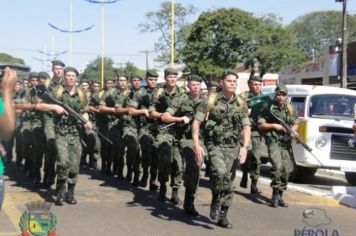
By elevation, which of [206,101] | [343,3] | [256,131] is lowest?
[256,131]

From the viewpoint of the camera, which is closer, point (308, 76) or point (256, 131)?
point (256, 131)

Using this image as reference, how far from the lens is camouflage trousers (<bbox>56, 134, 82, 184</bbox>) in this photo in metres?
8.17

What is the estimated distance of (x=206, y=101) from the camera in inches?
282

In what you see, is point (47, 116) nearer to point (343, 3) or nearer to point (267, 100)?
point (267, 100)

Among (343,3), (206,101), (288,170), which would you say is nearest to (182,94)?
(206,101)

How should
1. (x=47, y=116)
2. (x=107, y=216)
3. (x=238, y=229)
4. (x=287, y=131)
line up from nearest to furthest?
(x=238, y=229)
(x=107, y=216)
(x=287, y=131)
(x=47, y=116)

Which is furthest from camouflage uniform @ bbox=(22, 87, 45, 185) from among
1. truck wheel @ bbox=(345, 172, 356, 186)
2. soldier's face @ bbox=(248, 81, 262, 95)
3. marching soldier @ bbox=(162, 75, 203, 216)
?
truck wheel @ bbox=(345, 172, 356, 186)

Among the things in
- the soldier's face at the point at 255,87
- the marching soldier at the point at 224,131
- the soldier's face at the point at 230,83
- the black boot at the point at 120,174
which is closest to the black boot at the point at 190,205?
the marching soldier at the point at 224,131

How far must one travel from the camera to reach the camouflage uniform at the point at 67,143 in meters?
8.20

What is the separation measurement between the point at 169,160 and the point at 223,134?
1648 millimetres

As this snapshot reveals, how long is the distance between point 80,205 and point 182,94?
84.0 inches

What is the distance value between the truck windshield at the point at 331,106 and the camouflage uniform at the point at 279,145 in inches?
105

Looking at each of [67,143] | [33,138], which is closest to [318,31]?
[33,138]

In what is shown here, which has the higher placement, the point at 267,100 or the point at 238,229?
the point at 267,100
